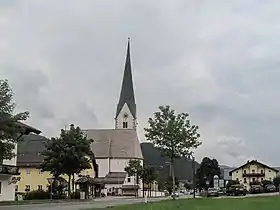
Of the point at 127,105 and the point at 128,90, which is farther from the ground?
the point at 128,90

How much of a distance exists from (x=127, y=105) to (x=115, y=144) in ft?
54.6

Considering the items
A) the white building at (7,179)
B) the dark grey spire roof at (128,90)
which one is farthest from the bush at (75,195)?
the dark grey spire roof at (128,90)

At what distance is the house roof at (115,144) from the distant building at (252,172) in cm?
3064

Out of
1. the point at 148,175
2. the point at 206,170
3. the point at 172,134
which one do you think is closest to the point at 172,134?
the point at 172,134

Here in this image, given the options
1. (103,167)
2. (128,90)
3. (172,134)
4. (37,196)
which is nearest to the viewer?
(172,134)

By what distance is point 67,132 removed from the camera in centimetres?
7375

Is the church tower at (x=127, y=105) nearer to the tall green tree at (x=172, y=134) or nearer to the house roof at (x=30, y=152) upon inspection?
the house roof at (x=30, y=152)

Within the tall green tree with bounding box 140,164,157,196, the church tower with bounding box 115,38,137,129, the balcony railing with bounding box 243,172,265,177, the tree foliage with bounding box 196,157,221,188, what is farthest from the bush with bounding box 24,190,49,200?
the balcony railing with bounding box 243,172,265,177

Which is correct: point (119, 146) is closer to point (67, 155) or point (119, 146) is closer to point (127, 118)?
point (127, 118)

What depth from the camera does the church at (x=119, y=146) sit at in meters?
151

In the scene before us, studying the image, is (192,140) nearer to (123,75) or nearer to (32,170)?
(32,170)

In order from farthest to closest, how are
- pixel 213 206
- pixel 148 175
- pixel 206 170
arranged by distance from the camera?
pixel 206 170 < pixel 148 175 < pixel 213 206

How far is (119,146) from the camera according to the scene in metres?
158

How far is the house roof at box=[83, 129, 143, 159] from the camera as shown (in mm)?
155500
